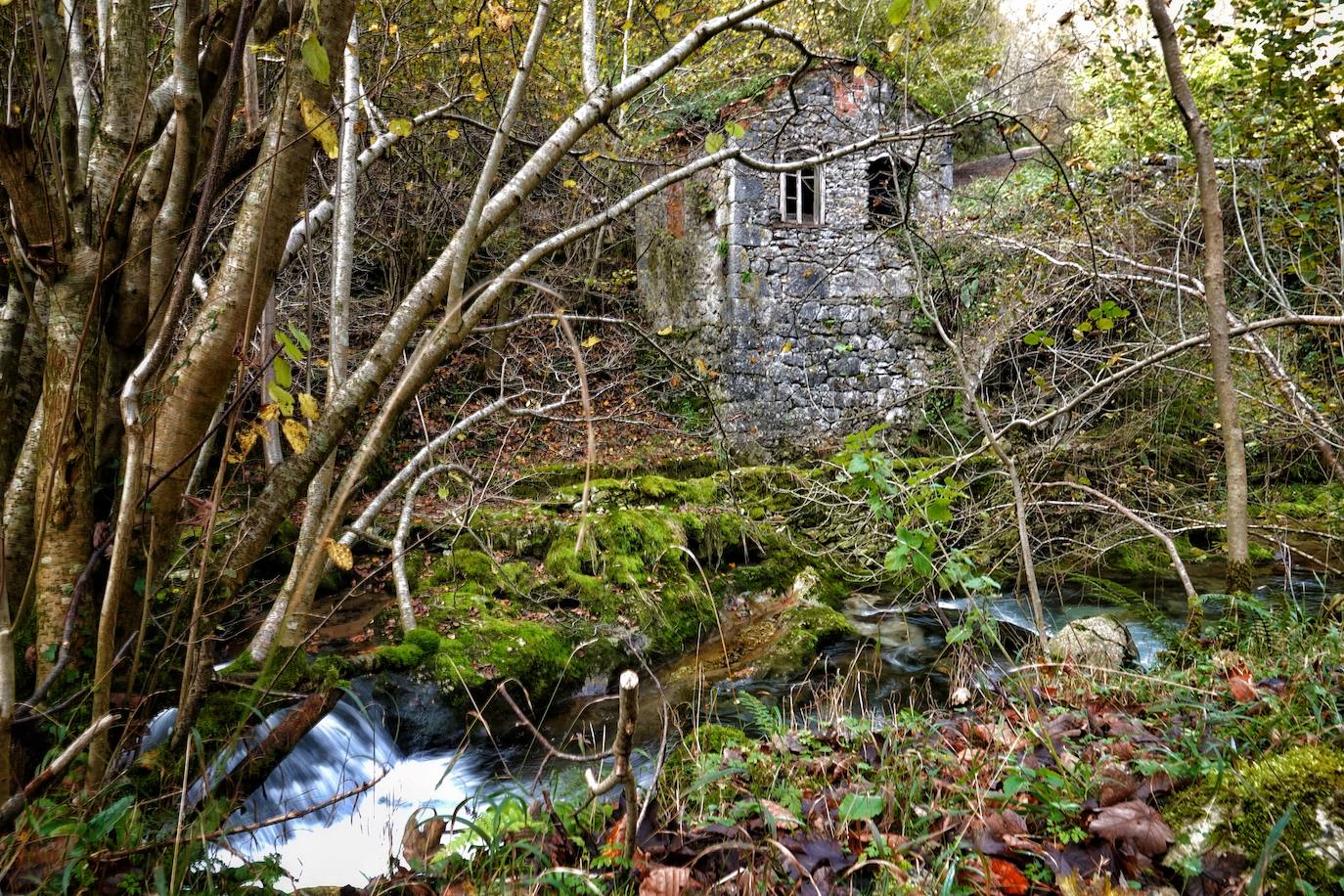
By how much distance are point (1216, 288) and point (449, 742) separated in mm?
4715

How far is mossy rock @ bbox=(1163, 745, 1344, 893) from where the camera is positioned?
1.55m

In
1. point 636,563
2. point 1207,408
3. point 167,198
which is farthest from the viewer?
point 1207,408

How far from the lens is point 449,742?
451 cm

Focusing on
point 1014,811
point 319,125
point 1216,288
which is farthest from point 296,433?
point 1216,288

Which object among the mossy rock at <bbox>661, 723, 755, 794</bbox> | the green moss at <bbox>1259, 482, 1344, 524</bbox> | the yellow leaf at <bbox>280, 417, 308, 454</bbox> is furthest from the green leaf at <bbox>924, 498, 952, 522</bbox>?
the green moss at <bbox>1259, 482, 1344, 524</bbox>

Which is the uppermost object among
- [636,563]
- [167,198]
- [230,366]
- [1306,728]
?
[167,198]

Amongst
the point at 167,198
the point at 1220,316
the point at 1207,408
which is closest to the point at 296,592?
the point at 167,198

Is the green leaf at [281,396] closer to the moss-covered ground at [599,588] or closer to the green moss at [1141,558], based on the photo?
the moss-covered ground at [599,588]

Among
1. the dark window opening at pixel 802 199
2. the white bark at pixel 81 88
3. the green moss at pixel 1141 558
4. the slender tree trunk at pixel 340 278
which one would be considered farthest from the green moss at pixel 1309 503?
the white bark at pixel 81 88

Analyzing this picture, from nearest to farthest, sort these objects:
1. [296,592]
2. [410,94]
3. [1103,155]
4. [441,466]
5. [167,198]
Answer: [296,592] < [167,198] < [441,466] < [410,94] < [1103,155]

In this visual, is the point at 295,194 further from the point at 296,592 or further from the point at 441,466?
the point at 441,466

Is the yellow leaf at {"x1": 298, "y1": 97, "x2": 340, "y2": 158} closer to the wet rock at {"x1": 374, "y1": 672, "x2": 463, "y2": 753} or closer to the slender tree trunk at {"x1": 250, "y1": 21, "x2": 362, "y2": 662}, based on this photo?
the slender tree trunk at {"x1": 250, "y1": 21, "x2": 362, "y2": 662}

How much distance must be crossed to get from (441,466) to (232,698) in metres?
1.49

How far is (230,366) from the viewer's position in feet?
6.23
